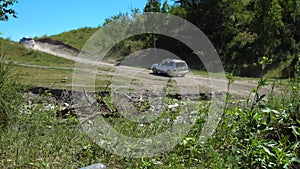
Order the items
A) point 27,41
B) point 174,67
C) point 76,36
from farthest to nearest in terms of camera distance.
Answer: point 76,36 < point 27,41 < point 174,67

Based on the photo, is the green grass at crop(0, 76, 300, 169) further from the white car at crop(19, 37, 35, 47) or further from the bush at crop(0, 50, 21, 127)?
the white car at crop(19, 37, 35, 47)

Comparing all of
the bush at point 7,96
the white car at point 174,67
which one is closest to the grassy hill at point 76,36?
the white car at point 174,67

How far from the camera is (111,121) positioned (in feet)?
11.2

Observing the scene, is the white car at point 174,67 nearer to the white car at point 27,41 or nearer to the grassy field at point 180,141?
the grassy field at point 180,141

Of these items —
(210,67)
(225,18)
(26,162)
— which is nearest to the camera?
(26,162)

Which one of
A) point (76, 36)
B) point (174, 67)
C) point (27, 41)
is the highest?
point (76, 36)

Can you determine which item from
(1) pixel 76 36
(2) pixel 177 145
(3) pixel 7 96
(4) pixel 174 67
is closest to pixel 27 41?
(1) pixel 76 36

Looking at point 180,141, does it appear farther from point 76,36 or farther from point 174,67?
point 76,36

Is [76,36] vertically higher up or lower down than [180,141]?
higher up

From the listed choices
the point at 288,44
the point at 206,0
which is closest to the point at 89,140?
the point at 288,44

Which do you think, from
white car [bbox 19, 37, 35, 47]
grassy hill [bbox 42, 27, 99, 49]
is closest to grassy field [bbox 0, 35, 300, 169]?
grassy hill [bbox 42, 27, 99, 49]

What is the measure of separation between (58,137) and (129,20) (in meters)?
12.9

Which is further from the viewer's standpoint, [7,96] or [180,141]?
[7,96]

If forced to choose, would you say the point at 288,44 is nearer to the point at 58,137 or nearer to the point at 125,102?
the point at 125,102
